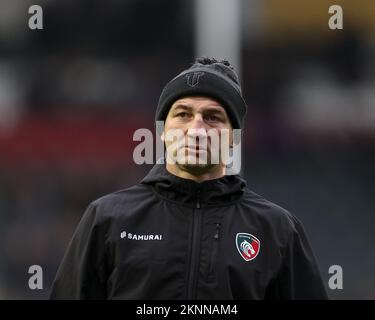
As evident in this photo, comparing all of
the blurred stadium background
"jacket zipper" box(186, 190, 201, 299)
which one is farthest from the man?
the blurred stadium background

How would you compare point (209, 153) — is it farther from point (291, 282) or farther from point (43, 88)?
point (43, 88)

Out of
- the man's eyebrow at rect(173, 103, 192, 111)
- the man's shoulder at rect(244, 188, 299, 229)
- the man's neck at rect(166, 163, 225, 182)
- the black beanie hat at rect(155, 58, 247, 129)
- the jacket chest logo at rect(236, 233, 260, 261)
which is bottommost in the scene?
the jacket chest logo at rect(236, 233, 260, 261)

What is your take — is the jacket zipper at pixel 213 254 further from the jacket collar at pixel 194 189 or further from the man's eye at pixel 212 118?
the man's eye at pixel 212 118

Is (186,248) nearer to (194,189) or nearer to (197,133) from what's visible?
(194,189)

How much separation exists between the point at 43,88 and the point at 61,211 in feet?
2.97

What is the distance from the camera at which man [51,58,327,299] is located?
2525 millimetres

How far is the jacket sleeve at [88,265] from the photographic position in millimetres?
2584

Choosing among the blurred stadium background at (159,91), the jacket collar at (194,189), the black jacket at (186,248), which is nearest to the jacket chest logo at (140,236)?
the black jacket at (186,248)

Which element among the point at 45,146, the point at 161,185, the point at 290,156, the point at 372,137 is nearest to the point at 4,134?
the point at 45,146

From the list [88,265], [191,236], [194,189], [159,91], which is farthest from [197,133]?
[159,91]

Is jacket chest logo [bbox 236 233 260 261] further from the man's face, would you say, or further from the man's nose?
the man's nose

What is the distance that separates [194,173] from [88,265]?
0.41 meters

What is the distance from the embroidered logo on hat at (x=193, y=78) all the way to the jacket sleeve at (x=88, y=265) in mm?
484

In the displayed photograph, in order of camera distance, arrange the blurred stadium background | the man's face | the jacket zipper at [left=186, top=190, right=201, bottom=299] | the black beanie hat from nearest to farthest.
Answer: the jacket zipper at [left=186, top=190, right=201, bottom=299] < the man's face < the black beanie hat < the blurred stadium background
